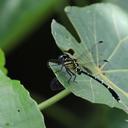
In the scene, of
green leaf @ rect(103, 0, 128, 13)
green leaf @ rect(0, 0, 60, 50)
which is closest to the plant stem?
green leaf @ rect(0, 0, 60, 50)

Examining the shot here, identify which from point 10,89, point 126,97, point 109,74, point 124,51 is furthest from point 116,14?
point 10,89

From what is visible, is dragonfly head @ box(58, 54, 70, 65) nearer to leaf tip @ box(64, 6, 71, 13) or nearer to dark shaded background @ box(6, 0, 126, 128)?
leaf tip @ box(64, 6, 71, 13)

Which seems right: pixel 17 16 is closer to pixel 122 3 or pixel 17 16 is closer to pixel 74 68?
pixel 122 3

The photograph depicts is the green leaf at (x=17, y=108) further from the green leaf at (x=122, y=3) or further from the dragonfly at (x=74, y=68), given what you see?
the green leaf at (x=122, y=3)

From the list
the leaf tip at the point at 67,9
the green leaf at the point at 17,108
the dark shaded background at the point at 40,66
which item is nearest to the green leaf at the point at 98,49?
the leaf tip at the point at 67,9

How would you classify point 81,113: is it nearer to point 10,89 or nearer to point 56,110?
point 56,110
